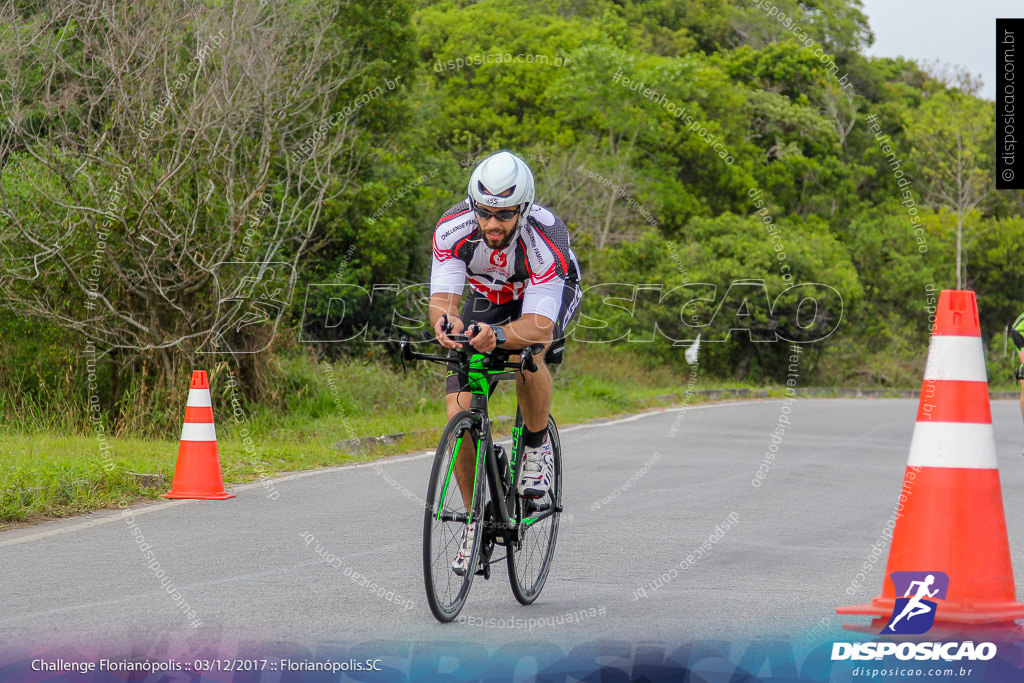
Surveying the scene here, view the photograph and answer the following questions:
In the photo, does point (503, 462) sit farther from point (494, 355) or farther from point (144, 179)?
point (144, 179)

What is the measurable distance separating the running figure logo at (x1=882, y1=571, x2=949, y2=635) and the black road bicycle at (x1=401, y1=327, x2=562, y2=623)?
5.50 feet

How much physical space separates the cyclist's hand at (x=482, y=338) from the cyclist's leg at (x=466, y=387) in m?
0.04

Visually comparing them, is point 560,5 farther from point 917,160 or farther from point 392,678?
point 392,678

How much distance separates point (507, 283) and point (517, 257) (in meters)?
0.21

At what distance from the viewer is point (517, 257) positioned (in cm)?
561

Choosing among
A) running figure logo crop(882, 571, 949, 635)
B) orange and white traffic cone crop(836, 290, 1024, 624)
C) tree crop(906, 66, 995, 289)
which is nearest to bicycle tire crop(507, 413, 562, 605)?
orange and white traffic cone crop(836, 290, 1024, 624)

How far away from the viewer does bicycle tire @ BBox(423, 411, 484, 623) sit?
4.91 meters

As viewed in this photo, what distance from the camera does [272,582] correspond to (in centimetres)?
593

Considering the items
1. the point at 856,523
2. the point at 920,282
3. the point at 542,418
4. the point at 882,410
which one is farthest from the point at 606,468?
the point at 920,282

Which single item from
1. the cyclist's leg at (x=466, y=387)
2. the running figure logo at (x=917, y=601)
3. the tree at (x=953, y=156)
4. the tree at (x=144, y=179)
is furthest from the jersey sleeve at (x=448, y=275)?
the tree at (x=953, y=156)

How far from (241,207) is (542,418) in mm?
8510

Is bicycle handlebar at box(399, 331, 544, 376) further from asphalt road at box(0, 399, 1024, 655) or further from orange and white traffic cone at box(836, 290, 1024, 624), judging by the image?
orange and white traffic cone at box(836, 290, 1024, 624)

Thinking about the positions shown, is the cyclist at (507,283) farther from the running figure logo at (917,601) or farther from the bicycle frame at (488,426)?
the running figure logo at (917,601)

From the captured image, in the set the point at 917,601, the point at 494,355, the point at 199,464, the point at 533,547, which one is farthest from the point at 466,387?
the point at 199,464
